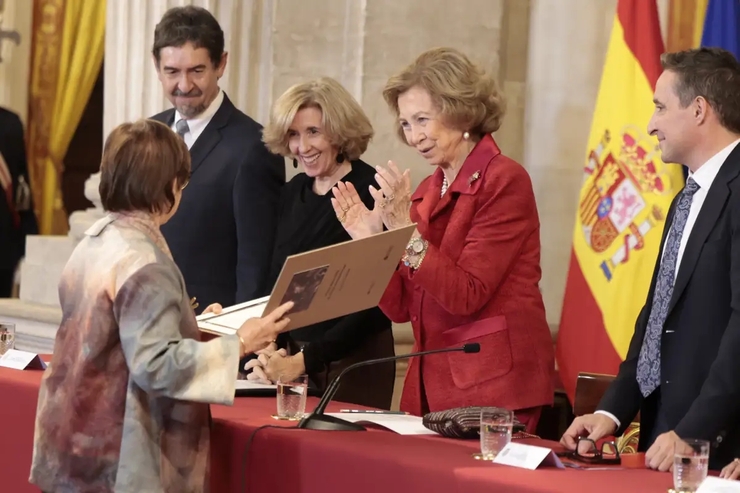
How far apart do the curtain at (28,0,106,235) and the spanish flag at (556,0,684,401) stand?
4304 mm

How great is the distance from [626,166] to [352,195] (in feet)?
5.68

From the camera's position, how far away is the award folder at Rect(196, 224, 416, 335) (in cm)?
275

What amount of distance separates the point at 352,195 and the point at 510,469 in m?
1.13

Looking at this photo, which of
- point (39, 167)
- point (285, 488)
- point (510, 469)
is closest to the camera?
point (510, 469)

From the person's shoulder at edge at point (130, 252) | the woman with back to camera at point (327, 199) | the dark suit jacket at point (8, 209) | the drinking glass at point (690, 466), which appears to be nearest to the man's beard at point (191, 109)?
the woman with back to camera at point (327, 199)

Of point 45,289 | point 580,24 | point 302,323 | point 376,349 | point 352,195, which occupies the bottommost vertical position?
point 45,289

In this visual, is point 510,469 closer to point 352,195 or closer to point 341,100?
point 352,195

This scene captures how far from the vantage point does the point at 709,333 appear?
2.76m

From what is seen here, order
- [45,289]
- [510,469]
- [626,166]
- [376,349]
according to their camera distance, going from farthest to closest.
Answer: [45,289] → [626,166] → [376,349] → [510,469]

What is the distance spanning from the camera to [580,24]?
538cm

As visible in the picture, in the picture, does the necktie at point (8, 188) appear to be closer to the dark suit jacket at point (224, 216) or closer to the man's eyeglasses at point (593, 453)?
the dark suit jacket at point (224, 216)

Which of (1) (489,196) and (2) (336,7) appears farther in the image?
(2) (336,7)

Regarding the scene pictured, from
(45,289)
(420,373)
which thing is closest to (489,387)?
(420,373)

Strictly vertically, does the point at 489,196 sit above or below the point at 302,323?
above
